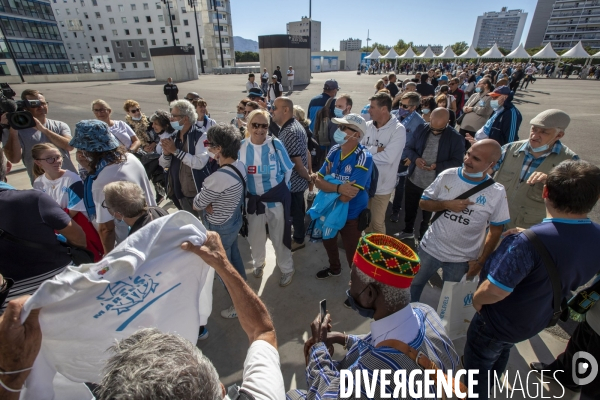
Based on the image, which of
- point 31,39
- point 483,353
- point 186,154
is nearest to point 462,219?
point 483,353

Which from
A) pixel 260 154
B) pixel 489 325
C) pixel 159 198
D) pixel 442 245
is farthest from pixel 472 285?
pixel 159 198

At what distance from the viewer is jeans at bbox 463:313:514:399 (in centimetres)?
196

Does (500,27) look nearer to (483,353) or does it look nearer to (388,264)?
(483,353)

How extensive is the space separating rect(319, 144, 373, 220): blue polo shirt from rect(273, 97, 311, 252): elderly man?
694mm

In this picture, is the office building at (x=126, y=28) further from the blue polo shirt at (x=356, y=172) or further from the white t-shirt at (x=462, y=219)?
the white t-shirt at (x=462, y=219)

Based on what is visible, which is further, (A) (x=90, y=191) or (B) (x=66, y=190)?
(B) (x=66, y=190)

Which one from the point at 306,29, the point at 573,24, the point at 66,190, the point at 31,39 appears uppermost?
the point at 573,24

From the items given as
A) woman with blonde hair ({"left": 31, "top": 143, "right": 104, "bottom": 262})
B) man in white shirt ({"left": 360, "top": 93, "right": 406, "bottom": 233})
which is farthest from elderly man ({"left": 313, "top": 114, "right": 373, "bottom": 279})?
woman with blonde hair ({"left": 31, "top": 143, "right": 104, "bottom": 262})

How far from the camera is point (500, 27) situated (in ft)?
503

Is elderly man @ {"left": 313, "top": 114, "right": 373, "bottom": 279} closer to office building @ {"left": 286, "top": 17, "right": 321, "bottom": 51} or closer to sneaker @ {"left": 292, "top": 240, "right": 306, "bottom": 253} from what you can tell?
sneaker @ {"left": 292, "top": 240, "right": 306, "bottom": 253}

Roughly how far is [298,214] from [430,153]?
6.77ft

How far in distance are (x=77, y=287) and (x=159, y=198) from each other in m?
4.57

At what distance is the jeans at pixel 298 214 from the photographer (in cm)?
407

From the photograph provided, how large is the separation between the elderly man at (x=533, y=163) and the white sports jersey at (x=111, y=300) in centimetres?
315
